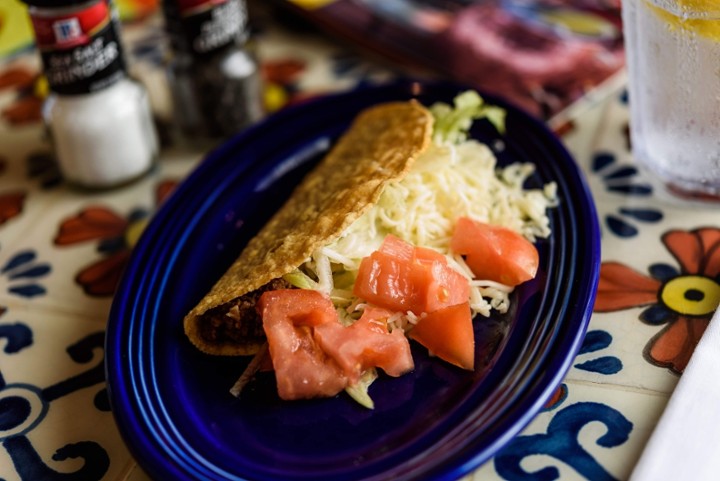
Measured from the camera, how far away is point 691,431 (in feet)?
4.61

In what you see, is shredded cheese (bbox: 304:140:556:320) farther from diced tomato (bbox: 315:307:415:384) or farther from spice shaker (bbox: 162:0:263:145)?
spice shaker (bbox: 162:0:263:145)

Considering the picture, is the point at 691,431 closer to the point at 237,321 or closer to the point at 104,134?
the point at 237,321

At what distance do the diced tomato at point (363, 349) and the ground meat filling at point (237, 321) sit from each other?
0.48 feet

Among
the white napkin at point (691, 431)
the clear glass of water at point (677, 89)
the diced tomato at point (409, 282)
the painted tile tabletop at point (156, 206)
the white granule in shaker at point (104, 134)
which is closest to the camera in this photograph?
the white napkin at point (691, 431)

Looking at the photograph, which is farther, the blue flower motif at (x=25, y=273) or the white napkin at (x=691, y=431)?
the blue flower motif at (x=25, y=273)

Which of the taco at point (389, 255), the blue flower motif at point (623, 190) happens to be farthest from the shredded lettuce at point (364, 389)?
the blue flower motif at point (623, 190)

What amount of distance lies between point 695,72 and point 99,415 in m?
1.48

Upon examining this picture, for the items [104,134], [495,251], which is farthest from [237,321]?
[104,134]

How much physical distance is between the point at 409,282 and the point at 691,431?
1.94ft

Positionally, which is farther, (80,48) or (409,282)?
(80,48)

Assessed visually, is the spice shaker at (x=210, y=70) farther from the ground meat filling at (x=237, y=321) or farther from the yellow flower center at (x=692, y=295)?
the yellow flower center at (x=692, y=295)

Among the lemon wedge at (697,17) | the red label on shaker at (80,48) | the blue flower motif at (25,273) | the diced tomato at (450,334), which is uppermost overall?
the lemon wedge at (697,17)

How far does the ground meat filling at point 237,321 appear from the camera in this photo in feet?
5.42

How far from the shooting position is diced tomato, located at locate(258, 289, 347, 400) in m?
1.53
